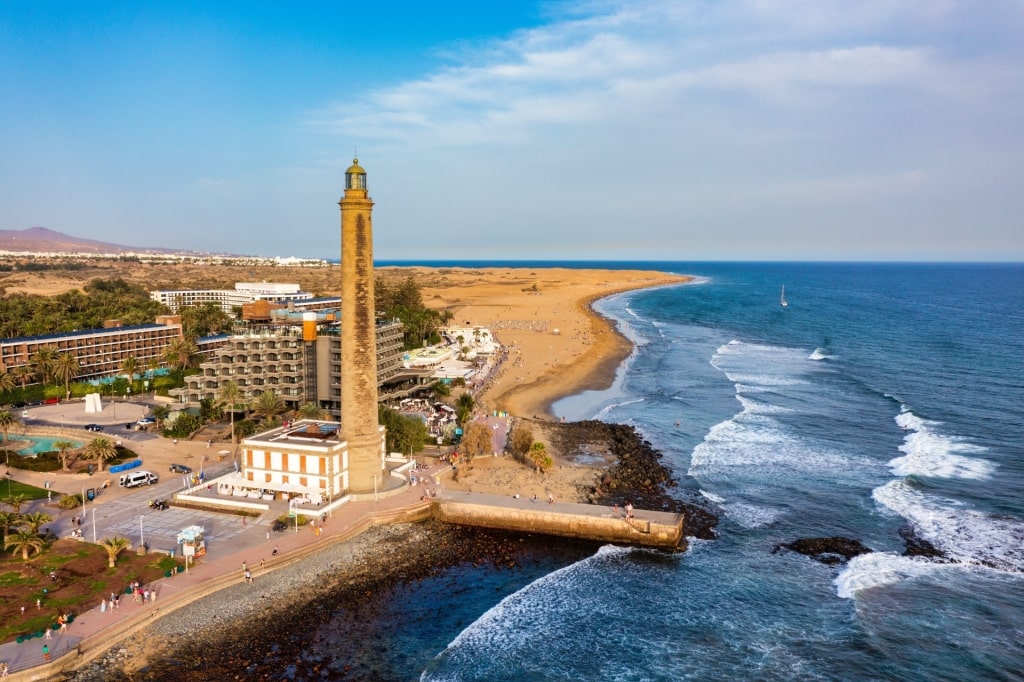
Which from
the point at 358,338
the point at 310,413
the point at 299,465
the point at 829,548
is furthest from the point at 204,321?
the point at 829,548

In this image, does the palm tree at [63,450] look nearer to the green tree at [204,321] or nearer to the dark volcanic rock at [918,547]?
the green tree at [204,321]

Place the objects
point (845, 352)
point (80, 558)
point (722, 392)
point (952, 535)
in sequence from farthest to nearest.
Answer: point (845, 352)
point (722, 392)
point (952, 535)
point (80, 558)

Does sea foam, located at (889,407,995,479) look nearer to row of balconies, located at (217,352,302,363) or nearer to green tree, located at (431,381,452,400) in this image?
green tree, located at (431,381,452,400)

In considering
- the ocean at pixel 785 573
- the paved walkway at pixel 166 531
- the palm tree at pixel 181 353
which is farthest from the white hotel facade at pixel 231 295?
the paved walkway at pixel 166 531

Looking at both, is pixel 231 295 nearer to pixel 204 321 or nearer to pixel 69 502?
pixel 204 321

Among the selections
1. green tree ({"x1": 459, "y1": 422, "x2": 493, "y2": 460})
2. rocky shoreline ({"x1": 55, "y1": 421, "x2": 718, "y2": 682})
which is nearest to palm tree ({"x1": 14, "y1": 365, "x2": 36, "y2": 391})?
green tree ({"x1": 459, "y1": 422, "x2": 493, "y2": 460})

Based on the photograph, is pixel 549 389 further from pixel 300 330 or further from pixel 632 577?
pixel 632 577

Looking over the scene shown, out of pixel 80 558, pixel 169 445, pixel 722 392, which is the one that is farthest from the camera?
pixel 722 392

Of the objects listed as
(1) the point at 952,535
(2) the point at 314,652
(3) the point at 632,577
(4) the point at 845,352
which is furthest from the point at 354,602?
(4) the point at 845,352
